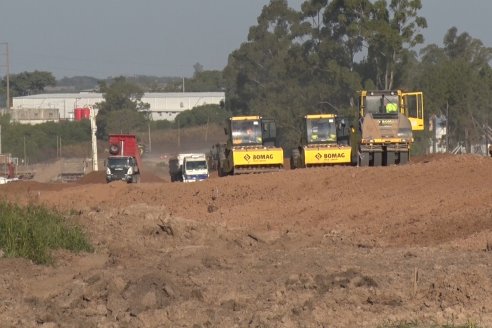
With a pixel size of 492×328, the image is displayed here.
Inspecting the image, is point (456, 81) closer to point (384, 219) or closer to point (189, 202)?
point (189, 202)

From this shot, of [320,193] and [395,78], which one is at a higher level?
[395,78]

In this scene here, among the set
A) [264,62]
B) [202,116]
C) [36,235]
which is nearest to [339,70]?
[264,62]

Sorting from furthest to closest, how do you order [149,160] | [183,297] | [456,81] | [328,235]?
[149,160] < [456,81] < [328,235] < [183,297]

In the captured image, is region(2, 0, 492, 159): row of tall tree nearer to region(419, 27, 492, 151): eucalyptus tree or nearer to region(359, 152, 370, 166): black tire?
region(419, 27, 492, 151): eucalyptus tree

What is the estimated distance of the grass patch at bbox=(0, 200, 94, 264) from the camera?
16.7 m

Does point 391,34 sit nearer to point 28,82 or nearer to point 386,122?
point 386,122

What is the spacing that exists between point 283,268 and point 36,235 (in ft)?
14.6

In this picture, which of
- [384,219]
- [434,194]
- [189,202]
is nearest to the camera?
[384,219]

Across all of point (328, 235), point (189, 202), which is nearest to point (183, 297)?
point (328, 235)

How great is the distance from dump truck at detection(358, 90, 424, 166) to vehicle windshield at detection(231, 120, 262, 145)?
399 cm

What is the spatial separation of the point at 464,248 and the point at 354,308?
5129 mm

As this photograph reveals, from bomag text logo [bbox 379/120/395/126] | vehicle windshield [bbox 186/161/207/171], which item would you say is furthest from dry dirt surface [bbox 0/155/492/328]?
vehicle windshield [bbox 186/161/207/171]

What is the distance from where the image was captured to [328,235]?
20.4 meters

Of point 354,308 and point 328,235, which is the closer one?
point 354,308
